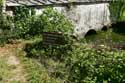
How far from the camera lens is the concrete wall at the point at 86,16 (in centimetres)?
2250

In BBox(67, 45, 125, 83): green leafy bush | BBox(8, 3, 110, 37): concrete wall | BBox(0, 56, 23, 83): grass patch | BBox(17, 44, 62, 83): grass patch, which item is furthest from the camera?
BBox(8, 3, 110, 37): concrete wall

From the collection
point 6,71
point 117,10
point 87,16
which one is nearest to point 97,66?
point 6,71

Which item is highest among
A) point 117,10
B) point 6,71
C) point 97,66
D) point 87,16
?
point 117,10

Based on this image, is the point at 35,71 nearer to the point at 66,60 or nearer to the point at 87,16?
the point at 66,60

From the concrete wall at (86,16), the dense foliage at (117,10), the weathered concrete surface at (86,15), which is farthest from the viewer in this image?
the dense foliage at (117,10)

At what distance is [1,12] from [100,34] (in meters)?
8.86

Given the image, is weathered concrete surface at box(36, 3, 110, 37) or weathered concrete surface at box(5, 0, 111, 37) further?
weathered concrete surface at box(36, 3, 110, 37)

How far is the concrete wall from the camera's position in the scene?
22500 millimetres

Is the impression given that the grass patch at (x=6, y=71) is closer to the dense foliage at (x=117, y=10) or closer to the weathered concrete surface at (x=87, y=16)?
the weathered concrete surface at (x=87, y=16)

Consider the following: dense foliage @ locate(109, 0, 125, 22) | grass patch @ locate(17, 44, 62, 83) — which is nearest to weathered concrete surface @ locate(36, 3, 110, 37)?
dense foliage @ locate(109, 0, 125, 22)

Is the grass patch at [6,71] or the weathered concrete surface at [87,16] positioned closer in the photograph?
the grass patch at [6,71]

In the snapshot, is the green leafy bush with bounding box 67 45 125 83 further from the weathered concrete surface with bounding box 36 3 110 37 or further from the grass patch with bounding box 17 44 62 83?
the weathered concrete surface with bounding box 36 3 110 37

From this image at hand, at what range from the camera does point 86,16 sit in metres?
24.3

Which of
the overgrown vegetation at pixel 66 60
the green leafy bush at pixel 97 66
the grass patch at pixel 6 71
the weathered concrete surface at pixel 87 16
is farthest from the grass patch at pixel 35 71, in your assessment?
the weathered concrete surface at pixel 87 16
